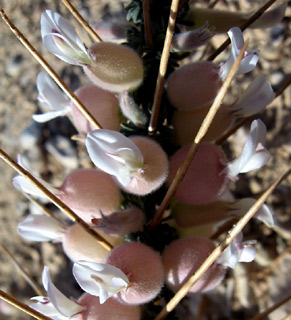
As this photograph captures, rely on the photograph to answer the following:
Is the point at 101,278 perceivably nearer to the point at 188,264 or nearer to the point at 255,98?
the point at 188,264

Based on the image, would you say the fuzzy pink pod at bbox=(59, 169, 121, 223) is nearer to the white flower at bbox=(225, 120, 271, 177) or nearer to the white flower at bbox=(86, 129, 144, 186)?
the white flower at bbox=(86, 129, 144, 186)

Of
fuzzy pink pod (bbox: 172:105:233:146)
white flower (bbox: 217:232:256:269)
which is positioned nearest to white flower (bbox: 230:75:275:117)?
fuzzy pink pod (bbox: 172:105:233:146)

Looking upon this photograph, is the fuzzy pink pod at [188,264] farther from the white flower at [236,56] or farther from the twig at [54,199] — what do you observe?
the white flower at [236,56]

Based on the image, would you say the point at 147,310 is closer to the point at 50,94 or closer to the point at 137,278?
the point at 137,278

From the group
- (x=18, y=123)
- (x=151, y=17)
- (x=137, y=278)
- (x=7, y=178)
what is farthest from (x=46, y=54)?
(x=137, y=278)

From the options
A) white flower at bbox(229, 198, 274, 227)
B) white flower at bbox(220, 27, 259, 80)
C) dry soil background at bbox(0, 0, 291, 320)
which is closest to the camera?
white flower at bbox(220, 27, 259, 80)

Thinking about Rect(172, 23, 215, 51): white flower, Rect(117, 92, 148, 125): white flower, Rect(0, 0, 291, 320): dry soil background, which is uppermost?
Rect(172, 23, 215, 51): white flower
